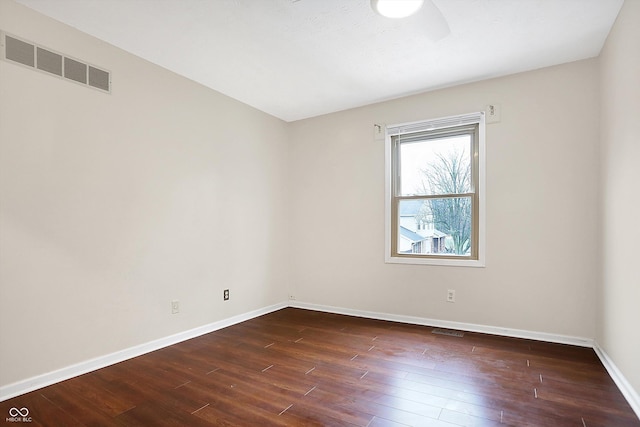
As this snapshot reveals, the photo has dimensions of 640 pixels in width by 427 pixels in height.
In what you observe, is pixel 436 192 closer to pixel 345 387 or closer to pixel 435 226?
pixel 435 226

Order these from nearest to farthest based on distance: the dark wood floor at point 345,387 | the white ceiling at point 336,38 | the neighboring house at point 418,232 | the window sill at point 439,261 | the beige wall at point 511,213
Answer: the dark wood floor at point 345,387, the white ceiling at point 336,38, the beige wall at point 511,213, the window sill at point 439,261, the neighboring house at point 418,232

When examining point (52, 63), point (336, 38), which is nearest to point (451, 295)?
point (336, 38)

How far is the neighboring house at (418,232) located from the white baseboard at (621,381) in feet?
5.08

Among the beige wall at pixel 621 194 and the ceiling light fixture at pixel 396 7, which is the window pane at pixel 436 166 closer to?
the beige wall at pixel 621 194

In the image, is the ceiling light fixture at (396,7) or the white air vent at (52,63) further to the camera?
the white air vent at (52,63)

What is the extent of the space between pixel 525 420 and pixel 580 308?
1.68 metres

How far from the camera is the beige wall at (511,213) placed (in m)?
3.05

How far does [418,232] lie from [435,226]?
0.20 m

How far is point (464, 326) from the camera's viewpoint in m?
3.54

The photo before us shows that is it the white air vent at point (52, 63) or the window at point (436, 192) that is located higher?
the white air vent at point (52, 63)

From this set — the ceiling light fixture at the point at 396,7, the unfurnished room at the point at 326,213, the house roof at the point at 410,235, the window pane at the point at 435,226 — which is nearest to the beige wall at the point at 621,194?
the unfurnished room at the point at 326,213

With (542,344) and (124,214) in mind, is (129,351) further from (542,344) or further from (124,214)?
(542,344)

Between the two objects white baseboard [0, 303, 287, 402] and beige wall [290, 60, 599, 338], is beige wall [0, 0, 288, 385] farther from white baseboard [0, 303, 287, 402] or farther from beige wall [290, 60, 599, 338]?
beige wall [290, 60, 599, 338]

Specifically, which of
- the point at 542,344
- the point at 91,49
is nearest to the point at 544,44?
the point at 542,344
